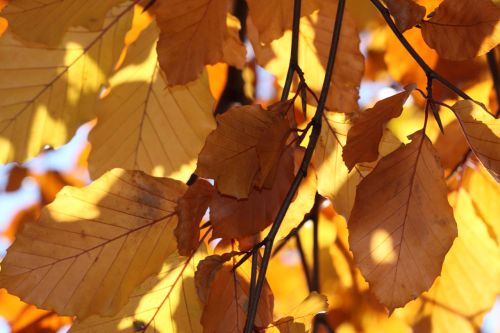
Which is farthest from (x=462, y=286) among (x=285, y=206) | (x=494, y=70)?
(x=285, y=206)

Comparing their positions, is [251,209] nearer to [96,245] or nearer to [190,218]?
[190,218]

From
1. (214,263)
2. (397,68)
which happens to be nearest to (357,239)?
(214,263)

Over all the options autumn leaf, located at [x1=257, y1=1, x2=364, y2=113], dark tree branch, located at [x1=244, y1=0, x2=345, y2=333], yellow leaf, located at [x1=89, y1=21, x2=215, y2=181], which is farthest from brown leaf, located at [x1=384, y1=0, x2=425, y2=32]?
yellow leaf, located at [x1=89, y1=21, x2=215, y2=181]

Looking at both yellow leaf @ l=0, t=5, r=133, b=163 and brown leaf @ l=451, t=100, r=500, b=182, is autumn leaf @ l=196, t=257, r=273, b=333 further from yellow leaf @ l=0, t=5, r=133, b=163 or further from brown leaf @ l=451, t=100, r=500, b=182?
yellow leaf @ l=0, t=5, r=133, b=163

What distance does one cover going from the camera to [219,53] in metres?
0.80

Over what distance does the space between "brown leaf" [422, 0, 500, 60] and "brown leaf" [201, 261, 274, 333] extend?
27 cm

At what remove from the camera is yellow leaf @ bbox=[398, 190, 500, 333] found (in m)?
1.20

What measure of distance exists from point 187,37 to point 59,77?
0.31 metres

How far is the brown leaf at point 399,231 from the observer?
72 cm

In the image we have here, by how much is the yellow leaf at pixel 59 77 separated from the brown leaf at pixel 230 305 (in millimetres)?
339

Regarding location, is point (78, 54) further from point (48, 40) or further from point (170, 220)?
point (170, 220)

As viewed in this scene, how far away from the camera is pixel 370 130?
711 millimetres

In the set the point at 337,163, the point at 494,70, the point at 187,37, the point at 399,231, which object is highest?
the point at 494,70

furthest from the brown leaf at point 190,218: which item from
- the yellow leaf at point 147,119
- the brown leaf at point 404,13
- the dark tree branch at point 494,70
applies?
the dark tree branch at point 494,70
